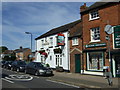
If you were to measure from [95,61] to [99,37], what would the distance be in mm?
2794

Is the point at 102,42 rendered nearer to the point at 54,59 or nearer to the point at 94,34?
the point at 94,34

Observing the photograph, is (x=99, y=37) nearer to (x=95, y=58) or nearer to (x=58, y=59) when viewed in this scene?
(x=95, y=58)

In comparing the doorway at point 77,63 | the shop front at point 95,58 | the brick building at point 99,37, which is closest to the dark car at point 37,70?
the doorway at point 77,63

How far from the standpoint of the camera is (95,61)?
63.8 feet

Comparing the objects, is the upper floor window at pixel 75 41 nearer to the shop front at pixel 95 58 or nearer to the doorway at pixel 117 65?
the shop front at pixel 95 58

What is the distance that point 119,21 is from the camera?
1695cm

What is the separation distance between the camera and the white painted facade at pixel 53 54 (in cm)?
2445

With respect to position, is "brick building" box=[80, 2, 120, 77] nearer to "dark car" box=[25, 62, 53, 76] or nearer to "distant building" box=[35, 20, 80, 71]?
"distant building" box=[35, 20, 80, 71]

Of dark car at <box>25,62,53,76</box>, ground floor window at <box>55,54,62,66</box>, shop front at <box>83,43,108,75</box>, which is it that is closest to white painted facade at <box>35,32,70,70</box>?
ground floor window at <box>55,54,62,66</box>

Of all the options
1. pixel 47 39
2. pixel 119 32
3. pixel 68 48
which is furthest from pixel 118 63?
pixel 47 39

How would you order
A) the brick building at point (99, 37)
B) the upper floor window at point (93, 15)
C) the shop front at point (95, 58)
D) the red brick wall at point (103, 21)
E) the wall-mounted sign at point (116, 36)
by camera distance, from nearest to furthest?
the wall-mounted sign at point (116, 36) < the brick building at point (99, 37) < the red brick wall at point (103, 21) < the shop front at point (95, 58) < the upper floor window at point (93, 15)

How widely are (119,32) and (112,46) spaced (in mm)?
1555

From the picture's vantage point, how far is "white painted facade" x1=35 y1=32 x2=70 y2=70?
2445 centimetres

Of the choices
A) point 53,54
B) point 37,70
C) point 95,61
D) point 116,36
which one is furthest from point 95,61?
point 53,54
